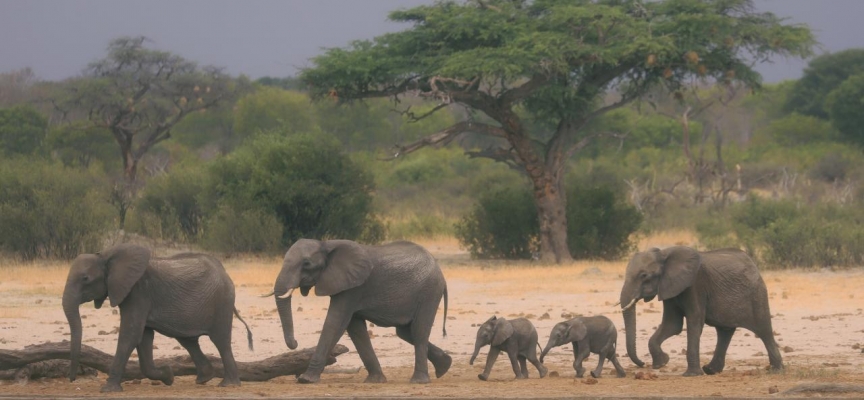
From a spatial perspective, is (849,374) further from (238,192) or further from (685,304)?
(238,192)

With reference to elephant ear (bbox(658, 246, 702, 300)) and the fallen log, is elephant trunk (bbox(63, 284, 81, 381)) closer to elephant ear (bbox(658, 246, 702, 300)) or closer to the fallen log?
the fallen log

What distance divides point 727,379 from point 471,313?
281 inches

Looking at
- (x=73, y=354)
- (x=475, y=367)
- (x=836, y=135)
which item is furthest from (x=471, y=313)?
(x=836, y=135)

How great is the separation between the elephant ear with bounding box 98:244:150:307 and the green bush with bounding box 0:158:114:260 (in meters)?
15.9

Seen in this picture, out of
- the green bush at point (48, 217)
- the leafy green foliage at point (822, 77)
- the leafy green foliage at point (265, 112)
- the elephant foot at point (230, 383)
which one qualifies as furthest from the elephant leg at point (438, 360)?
the leafy green foliage at point (822, 77)

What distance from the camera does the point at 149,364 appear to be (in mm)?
10875

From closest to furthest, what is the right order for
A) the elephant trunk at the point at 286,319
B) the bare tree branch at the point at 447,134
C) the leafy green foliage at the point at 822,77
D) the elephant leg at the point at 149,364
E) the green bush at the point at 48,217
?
the elephant trunk at the point at 286,319 → the elephant leg at the point at 149,364 → the green bush at the point at 48,217 → the bare tree branch at the point at 447,134 → the leafy green foliage at the point at 822,77

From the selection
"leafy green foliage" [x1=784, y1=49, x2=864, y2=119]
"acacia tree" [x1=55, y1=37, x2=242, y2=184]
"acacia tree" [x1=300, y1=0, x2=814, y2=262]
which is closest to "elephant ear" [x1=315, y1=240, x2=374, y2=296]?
"acacia tree" [x1=300, y1=0, x2=814, y2=262]

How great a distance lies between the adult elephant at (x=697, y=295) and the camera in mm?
11602

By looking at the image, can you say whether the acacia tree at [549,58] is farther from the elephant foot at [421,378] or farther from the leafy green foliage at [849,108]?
the leafy green foliage at [849,108]

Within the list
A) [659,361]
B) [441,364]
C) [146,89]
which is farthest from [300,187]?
[146,89]

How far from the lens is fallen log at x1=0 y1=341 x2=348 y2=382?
36.2ft

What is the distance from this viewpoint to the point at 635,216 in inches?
1168

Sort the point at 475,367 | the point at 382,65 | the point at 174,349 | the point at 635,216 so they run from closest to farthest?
the point at 475,367 → the point at 174,349 → the point at 382,65 → the point at 635,216
